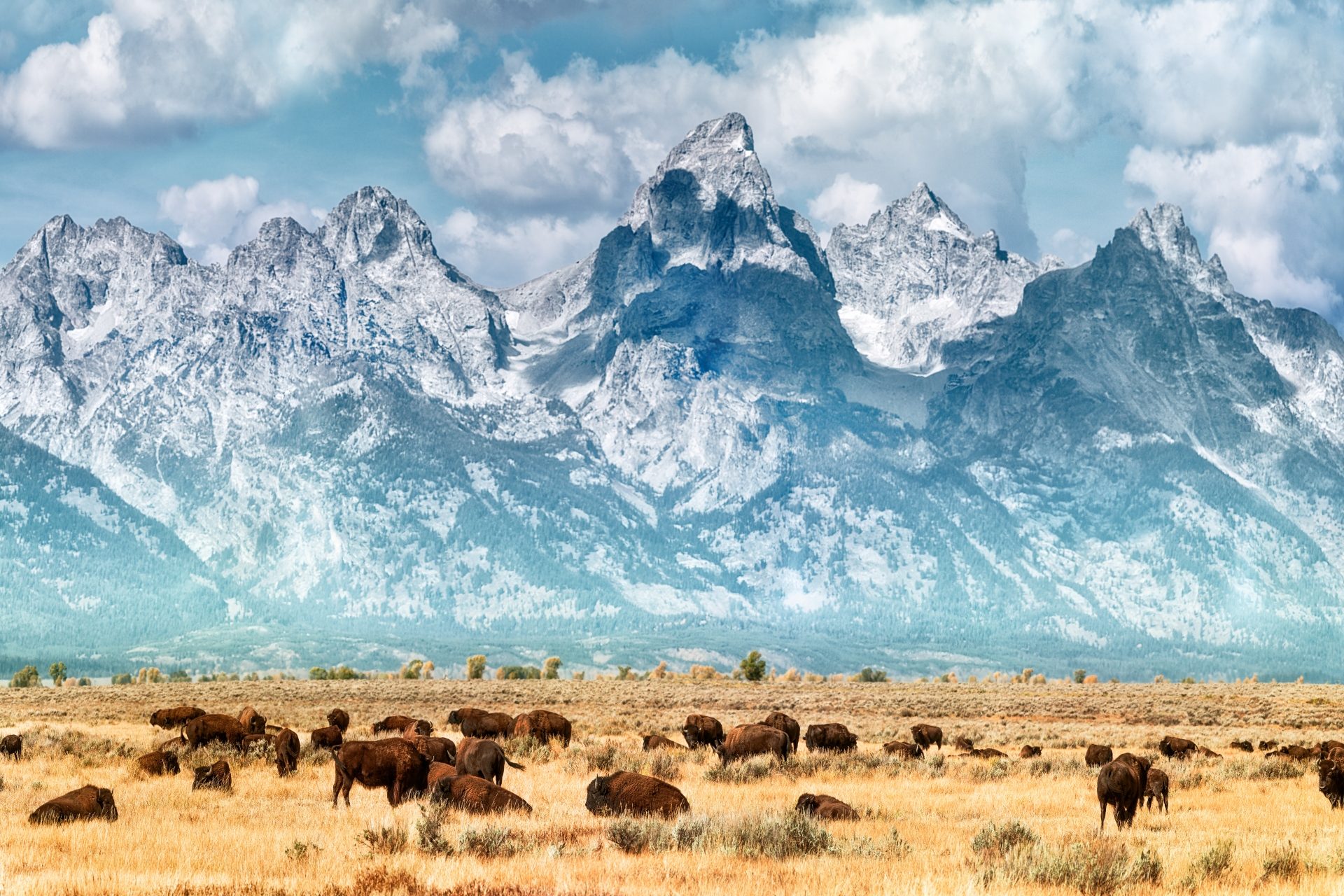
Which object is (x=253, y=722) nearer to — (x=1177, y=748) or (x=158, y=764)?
(x=158, y=764)

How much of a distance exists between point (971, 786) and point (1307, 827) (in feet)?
23.4

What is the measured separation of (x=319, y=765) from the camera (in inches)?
1041

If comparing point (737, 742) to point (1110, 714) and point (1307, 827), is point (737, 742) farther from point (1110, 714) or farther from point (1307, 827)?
point (1110, 714)

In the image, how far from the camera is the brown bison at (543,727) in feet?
104

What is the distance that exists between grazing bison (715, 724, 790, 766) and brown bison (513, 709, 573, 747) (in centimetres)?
509

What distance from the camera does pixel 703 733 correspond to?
A: 3266cm

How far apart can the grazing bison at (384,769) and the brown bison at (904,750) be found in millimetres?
13385

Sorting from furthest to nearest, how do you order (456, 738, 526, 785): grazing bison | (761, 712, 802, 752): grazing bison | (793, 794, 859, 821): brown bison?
(761, 712, 802, 752): grazing bison < (456, 738, 526, 785): grazing bison < (793, 794, 859, 821): brown bison

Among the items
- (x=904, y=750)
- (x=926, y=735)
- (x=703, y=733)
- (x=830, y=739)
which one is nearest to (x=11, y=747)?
(x=703, y=733)

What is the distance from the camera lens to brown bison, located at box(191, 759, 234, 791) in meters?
22.5

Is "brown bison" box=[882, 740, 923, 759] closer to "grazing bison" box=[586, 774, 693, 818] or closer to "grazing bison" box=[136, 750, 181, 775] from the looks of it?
"grazing bison" box=[586, 774, 693, 818]

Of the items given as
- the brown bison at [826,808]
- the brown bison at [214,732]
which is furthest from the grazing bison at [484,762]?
the brown bison at [214,732]

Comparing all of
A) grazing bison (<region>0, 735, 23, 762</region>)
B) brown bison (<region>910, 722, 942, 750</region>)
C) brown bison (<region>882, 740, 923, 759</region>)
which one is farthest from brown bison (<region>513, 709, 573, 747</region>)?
grazing bison (<region>0, 735, 23, 762</region>)

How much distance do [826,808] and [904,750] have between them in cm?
1181
